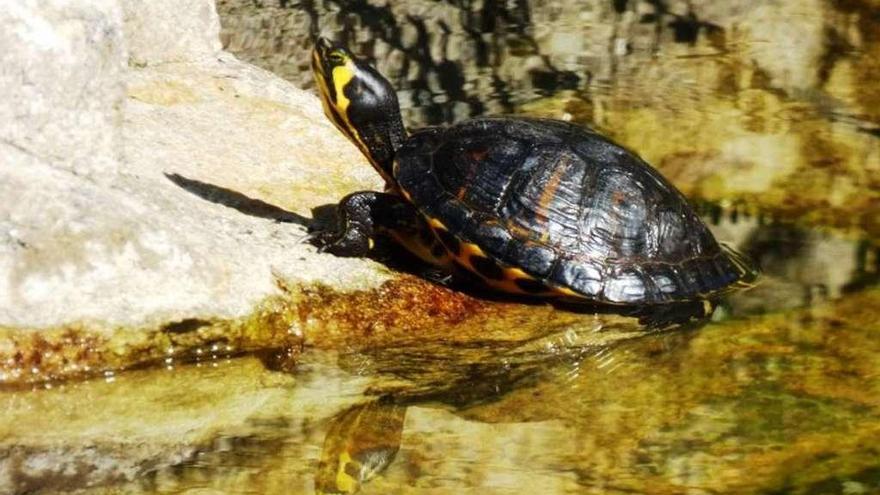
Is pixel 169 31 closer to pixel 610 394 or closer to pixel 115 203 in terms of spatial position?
pixel 115 203

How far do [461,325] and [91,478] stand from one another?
71.1 inches

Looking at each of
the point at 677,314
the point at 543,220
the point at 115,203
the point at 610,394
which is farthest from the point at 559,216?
the point at 115,203

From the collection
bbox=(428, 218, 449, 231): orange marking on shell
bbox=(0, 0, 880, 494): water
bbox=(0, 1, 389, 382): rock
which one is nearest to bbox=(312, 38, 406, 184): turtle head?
bbox=(0, 1, 389, 382): rock

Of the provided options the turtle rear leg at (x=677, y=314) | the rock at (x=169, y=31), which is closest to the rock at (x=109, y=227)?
the turtle rear leg at (x=677, y=314)

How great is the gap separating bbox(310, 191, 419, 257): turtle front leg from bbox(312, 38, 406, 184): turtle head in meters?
0.28

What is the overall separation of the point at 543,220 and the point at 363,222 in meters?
0.78

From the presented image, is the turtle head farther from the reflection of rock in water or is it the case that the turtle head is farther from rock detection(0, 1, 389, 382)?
the reflection of rock in water

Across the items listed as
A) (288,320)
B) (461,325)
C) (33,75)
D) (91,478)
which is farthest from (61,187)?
(461,325)

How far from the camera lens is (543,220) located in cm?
545

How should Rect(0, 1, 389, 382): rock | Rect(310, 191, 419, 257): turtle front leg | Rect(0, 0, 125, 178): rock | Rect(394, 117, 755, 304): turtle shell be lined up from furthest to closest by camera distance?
1. Rect(310, 191, 419, 257): turtle front leg
2. Rect(394, 117, 755, 304): turtle shell
3. Rect(0, 0, 125, 178): rock
4. Rect(0, 1, 389, 382): rock

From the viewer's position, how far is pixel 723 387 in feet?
15.3

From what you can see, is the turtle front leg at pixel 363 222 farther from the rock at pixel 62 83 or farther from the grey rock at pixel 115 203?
the rock at pixel 62 83

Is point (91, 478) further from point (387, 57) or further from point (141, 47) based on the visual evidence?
point (387, 57)

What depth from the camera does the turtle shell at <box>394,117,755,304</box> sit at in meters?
5.37
